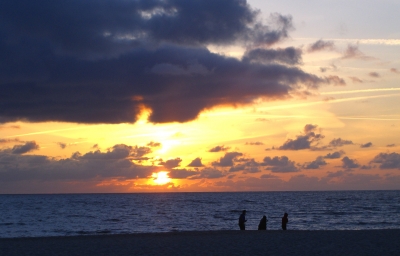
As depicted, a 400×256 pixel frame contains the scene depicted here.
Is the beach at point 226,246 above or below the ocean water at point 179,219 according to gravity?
above

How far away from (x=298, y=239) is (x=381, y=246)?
183 inches

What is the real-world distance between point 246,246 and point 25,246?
11894mm

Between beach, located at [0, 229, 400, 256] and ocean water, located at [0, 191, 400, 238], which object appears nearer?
beach, located at [0, 229, 400, 256]

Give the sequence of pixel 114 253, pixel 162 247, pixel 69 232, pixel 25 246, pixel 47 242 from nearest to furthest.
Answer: pixel 114 253 → pixel 162 247 → pixel 25 246 → pixel 47 242 → pixel 69 232

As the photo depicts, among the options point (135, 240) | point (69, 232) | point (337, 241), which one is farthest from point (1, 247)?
point (69, 232)

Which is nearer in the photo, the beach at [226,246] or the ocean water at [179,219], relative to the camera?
the beach at [226,246]

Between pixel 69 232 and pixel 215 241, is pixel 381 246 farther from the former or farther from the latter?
pixel 69 232

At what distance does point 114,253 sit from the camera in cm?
2109

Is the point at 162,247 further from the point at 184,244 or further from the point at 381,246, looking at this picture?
the point at 381,246

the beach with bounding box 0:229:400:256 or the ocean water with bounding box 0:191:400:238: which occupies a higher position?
the beach with bounding box 0:229:400:256

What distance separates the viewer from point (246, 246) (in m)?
22.4

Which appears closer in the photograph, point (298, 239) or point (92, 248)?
point (92, 248)

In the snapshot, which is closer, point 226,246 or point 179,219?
point 226,246

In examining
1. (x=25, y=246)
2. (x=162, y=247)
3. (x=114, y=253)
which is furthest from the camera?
(x=25, y=246)
